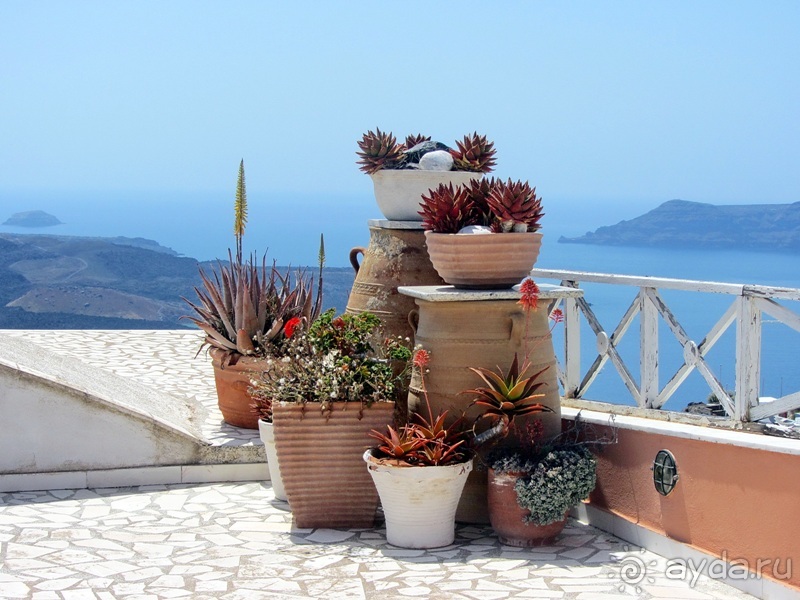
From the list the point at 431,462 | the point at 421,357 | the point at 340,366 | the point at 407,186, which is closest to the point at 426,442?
the point at 431,462

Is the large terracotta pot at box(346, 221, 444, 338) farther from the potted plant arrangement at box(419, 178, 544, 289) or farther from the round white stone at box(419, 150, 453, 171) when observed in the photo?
the potted plant arrangement at box(419, 178, 544, 289)

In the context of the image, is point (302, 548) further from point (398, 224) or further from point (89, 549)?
point (398, 224)

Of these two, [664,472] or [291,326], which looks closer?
[664,472]

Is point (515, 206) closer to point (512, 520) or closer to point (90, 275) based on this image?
point (512, 520)

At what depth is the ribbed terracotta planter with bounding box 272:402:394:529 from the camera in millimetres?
5516

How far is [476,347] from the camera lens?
18.1 feet

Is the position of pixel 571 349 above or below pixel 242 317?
below

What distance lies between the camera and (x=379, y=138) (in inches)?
263

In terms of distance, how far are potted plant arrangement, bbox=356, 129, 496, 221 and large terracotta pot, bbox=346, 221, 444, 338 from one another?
165 mm

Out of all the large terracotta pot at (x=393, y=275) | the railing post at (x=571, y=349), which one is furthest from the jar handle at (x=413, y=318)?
the railing post at (x=571, y=349)

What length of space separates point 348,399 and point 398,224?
1396 millimetres

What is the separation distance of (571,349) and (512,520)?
7.63 ft

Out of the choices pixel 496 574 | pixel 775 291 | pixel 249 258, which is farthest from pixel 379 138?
pixel 496 574

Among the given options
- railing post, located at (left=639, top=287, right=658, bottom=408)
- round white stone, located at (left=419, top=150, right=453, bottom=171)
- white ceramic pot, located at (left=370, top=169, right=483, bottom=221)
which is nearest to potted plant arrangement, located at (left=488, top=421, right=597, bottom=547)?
railing post, located at (left=639, top=287, right=658, bottom=408)
